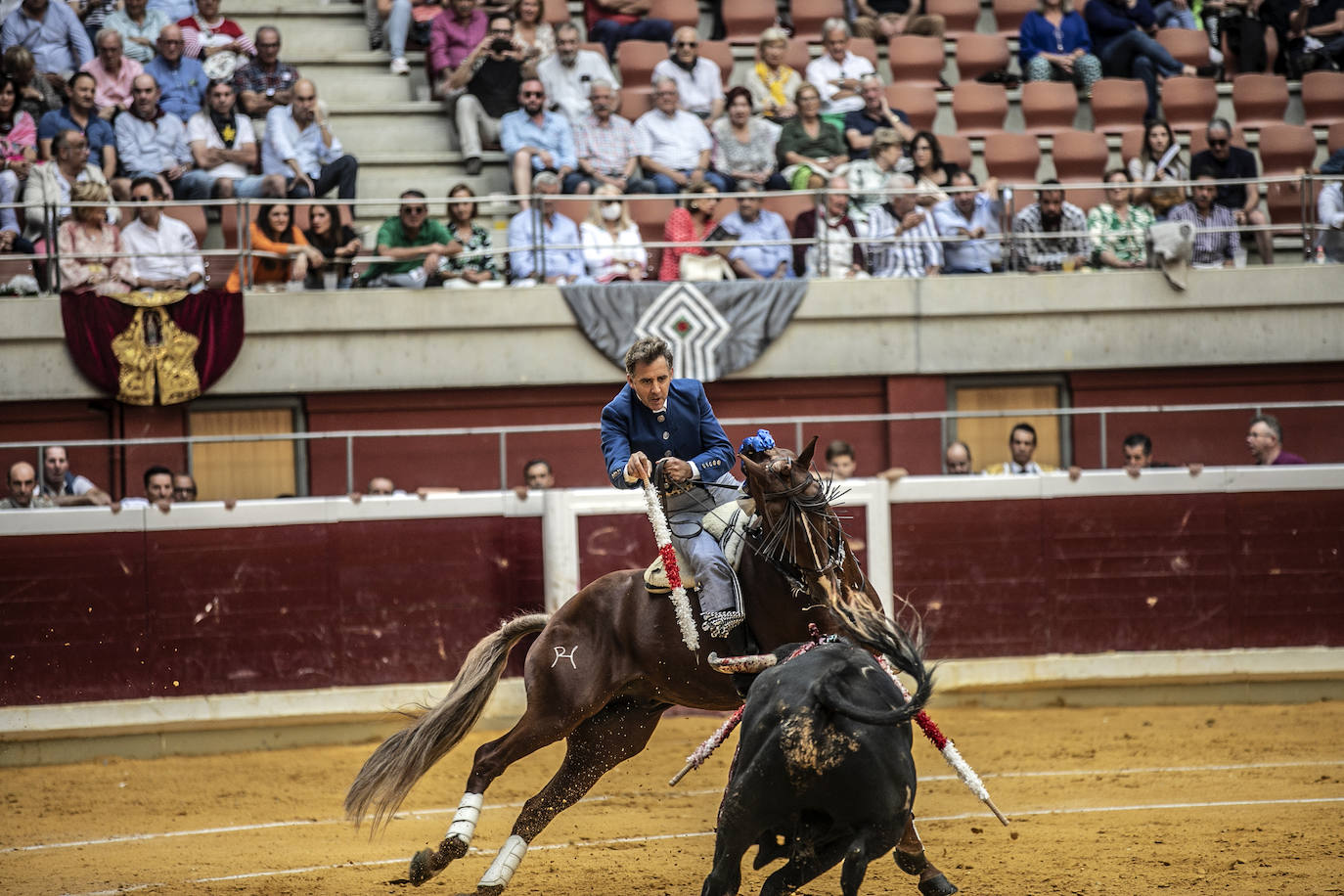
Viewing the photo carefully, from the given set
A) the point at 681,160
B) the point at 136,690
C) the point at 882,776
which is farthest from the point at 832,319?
the point at 882,776

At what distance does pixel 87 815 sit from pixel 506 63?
789 cm

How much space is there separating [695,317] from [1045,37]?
19.2ft

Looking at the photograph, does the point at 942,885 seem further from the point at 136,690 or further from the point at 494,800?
the point at 136,690

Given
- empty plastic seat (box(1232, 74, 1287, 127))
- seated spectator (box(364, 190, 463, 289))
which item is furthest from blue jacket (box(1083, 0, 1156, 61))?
seated spectator (box(364, 190, 463, 289))

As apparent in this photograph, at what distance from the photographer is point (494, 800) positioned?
8.98m

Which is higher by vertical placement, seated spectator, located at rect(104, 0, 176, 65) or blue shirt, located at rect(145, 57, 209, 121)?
seated spectator, located at rect(104, 0, 176, 65)

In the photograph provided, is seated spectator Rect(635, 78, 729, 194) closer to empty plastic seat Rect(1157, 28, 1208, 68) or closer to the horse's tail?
empty plastic seat Rect(1157, 28, 1208, 68)

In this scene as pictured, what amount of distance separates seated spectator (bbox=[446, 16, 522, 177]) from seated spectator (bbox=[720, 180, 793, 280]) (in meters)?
2.55

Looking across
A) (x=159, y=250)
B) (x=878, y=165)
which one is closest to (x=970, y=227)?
(x=878, y=165)

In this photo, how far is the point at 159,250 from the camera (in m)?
11.9

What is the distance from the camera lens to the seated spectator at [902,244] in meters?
12.7

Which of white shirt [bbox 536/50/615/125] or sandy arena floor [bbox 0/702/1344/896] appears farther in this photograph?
white shirt [bbox 536/50/615/125]

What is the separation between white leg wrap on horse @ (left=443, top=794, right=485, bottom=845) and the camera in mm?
6047

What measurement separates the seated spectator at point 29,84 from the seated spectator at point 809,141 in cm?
636
